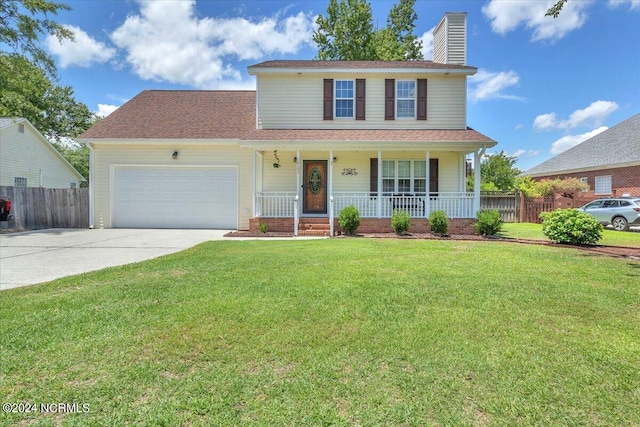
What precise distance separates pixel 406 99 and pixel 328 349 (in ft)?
41.1

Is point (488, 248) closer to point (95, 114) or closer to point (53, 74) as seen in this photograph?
point (53, 74)

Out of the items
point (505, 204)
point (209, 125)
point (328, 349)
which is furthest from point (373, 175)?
point (328, 349)

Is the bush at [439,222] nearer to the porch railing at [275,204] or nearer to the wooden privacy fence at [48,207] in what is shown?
the porch railing at [275,204]

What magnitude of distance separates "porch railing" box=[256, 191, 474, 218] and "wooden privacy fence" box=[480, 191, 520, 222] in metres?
6.63

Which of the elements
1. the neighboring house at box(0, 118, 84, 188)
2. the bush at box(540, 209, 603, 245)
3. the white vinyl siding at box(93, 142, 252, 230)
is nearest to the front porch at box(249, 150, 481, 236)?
the white vinyl siding at box(93, 142, 252, 230)

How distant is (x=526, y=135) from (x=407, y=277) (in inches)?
1314

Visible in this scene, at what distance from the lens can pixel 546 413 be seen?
2.16 m

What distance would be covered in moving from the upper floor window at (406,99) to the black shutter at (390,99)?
0.60 ft

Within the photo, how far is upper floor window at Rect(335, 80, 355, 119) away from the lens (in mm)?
13539

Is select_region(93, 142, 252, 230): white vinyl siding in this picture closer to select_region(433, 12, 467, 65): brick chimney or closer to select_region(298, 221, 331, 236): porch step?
select_region(298, 221, 331, 236): porch step

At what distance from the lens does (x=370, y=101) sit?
44.2ft

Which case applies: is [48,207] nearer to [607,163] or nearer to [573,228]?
[573,228]

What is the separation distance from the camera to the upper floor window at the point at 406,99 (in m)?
13.5

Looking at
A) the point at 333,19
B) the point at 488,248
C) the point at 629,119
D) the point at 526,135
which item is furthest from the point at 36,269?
the point at 526,135
